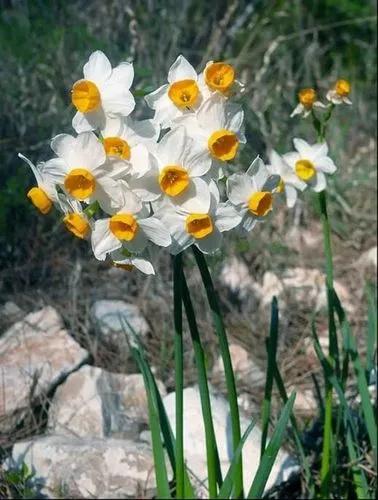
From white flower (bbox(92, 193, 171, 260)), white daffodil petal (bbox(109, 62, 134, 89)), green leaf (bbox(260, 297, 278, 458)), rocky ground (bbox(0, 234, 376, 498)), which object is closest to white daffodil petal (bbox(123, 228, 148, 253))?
white flower (bbox(92, 193, 171, 260))

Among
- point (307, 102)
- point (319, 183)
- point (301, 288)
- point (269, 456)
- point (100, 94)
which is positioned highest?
point (301, 288)

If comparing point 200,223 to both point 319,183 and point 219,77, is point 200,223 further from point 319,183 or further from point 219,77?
point 319,183

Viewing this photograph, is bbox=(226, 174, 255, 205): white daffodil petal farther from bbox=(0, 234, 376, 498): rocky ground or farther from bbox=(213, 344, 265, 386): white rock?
bbox=(213, 344, 265, 386): white rock

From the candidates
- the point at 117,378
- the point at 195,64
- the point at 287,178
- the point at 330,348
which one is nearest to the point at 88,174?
the point at 287,178

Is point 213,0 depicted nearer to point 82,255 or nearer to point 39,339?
point 82,255

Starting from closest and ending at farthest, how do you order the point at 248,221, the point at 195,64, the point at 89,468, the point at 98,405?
the point at 248,221 → the point at 89,468 → the point at 98,405 → the point at 195,64

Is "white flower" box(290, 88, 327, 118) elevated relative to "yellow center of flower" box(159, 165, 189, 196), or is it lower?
elevated
